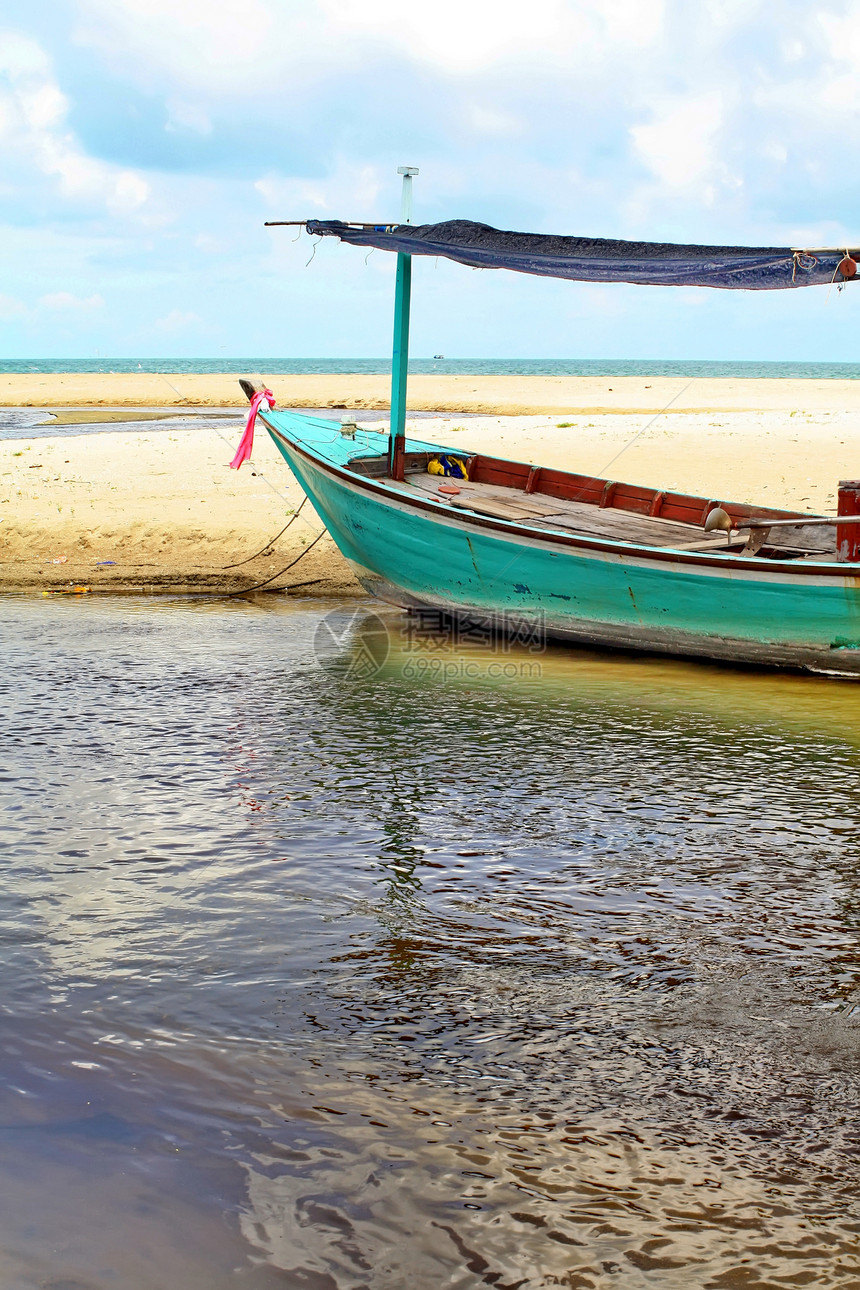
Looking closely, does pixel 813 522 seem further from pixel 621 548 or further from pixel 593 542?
pixel 593 542

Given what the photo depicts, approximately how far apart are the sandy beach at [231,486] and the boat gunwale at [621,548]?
109 inches

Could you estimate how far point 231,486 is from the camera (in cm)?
1634

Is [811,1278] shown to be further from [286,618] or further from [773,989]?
[286,618]

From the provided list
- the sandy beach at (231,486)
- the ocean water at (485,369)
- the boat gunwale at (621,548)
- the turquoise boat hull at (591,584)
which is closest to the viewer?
the boat gunwale at (621,548)

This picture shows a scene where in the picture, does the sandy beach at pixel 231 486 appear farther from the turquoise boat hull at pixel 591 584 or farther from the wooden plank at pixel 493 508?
the wooden plank at pixel 493 508

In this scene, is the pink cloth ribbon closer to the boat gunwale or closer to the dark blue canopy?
the boat gunwale

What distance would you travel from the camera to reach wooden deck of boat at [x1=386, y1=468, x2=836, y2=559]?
10.1 m

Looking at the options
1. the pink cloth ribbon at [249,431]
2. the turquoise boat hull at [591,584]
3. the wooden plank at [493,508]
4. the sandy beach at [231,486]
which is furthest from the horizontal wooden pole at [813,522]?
the sandy beach at [231,486]

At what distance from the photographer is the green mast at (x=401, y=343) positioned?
10555mm

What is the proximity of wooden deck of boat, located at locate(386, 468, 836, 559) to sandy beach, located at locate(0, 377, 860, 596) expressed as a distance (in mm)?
2058

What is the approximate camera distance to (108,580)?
12.9 meters

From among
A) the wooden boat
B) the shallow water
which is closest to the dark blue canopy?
the wooden boat

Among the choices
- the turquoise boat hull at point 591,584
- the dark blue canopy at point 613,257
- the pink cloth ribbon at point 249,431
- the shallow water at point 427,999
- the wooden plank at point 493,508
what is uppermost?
the dark blue canopy at point 613,257

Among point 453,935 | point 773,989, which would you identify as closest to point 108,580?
point 453,935
